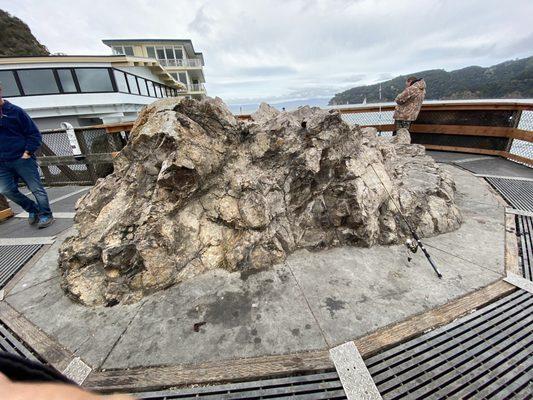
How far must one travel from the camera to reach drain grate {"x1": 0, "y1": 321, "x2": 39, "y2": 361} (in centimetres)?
228

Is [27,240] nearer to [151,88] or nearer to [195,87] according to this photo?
[151,88]

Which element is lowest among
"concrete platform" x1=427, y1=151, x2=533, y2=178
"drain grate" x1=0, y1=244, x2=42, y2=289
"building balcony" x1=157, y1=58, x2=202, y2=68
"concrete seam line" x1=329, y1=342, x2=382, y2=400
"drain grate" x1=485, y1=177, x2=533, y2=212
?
"concrete seam line" x1=329, y1=342, x2=382, y2=400

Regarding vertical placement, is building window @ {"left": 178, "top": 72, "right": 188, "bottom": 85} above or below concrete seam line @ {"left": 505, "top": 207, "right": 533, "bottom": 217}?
above

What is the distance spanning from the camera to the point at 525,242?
359 cm

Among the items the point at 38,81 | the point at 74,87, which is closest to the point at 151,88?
the point at 74,87

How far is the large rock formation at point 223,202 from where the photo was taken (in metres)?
2.97

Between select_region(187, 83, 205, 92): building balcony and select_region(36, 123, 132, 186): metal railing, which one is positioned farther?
select_region(187, 83, 205, 92): building balcony

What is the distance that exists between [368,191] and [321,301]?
1938 mm

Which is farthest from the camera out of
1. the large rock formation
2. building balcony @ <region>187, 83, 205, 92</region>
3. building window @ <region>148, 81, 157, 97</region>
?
building balcony @ <region>187, 83, 205, 92</region>

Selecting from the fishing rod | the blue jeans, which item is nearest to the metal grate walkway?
the fishing rod

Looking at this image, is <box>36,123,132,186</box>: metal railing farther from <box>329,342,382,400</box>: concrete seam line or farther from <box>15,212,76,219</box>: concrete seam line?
<box>329,342,382,400</box>: concrete seam line

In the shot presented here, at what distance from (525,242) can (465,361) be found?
8.94ft

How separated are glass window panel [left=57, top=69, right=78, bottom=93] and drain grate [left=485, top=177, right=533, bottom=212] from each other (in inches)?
912

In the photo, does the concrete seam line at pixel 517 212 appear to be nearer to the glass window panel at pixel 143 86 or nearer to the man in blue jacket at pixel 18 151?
the man in blue jacket at pixel 18 151
